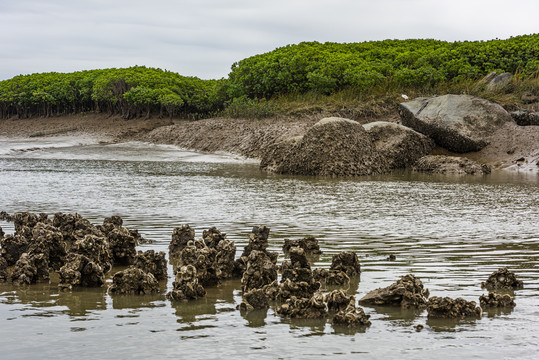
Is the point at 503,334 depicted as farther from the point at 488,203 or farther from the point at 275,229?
the point at 488,203

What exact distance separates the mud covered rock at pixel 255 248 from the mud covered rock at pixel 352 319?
2.28m

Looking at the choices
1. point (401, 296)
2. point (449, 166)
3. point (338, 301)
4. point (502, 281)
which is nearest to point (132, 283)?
point (338, 301)

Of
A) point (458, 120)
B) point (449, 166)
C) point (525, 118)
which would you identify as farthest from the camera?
point (525, 118)

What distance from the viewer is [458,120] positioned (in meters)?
31.0

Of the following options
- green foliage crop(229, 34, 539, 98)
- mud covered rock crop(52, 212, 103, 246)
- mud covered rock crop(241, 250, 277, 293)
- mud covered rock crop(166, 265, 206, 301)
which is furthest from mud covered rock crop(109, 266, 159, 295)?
green foliage crop(229, 34, 539, 98)

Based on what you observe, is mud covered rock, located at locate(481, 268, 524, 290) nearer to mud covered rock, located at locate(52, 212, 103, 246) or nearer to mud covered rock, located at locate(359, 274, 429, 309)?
mud covered rock, located at locate(359, 274, 429, 309)

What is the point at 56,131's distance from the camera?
52812 mm

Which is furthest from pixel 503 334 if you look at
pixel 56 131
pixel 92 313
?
pixel 56 131

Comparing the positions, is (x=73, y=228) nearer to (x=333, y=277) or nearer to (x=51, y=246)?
(x=51, y=246)

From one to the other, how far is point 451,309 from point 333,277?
177cm

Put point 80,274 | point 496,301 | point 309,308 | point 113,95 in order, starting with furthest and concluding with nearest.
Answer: point 113,95
point 80,274
point 496,301
point 309,308

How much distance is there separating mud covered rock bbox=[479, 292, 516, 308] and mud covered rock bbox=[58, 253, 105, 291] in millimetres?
4136

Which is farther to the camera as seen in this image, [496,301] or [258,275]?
[258,275]

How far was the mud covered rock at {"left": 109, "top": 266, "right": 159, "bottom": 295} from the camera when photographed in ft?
22.5
